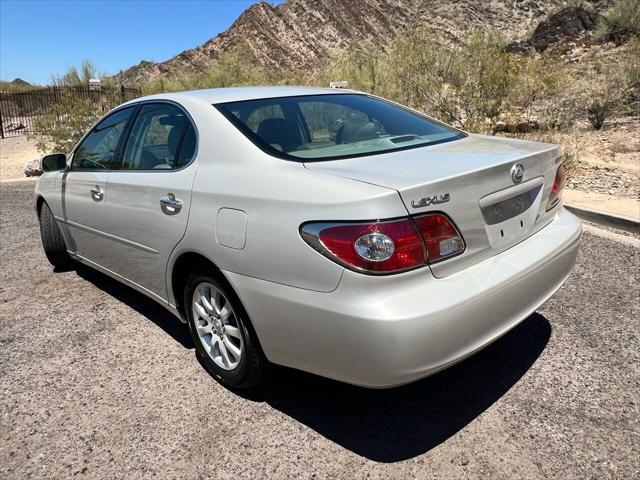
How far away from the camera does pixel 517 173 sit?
8.10ft

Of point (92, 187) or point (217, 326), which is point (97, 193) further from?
point (217, 326)

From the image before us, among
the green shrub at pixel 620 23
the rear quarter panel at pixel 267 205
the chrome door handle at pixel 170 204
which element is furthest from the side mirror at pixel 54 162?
the green shrub at pixel 620 23

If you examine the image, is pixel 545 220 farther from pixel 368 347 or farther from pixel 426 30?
pixel 426 30

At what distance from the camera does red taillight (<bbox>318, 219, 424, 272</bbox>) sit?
2000 mm

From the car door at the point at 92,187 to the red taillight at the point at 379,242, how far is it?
2121 mm

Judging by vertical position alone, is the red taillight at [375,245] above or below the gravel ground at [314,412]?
above

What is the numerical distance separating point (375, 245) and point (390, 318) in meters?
0.28

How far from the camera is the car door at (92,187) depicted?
3.66 m

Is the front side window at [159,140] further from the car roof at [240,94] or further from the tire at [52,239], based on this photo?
the tire at [52,239]

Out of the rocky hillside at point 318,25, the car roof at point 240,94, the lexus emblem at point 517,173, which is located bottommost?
the lexus emblem at point 517,173

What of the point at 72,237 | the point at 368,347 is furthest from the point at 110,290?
the point at 368,347

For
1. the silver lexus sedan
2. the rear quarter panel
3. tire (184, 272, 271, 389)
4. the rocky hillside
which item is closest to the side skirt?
the silver lexus sedan

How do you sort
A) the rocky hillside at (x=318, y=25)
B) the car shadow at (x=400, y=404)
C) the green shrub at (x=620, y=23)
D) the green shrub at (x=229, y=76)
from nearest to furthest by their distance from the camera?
1. the car shadow at (x=400, y=404)
2. the green shrub at (x=229, y=76)
3. the green shrub at (x=620, y=23)
4. the rocky hillside at (x=318, y=25)

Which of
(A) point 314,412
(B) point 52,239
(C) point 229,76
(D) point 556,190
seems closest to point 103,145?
(B) point 52,239
